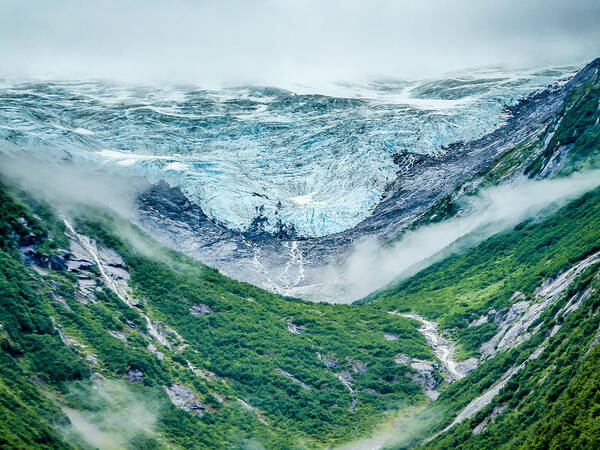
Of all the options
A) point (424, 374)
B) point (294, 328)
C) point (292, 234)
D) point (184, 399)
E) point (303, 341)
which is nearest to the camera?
point (184, 399)

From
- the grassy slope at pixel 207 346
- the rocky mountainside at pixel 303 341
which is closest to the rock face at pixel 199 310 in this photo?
the rocky mountainside at pixel 303 341

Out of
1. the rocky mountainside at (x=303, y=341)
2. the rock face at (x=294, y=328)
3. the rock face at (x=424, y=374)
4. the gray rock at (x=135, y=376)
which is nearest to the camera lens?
the rocky mountainside at (x=303, y=341)

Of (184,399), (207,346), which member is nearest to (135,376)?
(184,399)

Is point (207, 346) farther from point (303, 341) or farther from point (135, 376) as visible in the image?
point (135, 376)

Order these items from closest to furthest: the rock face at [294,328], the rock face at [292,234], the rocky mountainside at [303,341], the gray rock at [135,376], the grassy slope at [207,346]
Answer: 1. the rocky mountainside at [303,341]
2. the grassy slope at [207,346]
3. the gray rock at [135,376]
4. the rock face at [294,328]
5. the rock face at [292,234]

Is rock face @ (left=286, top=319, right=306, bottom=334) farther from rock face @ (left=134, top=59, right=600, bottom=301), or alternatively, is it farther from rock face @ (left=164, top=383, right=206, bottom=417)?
rock face @ (left=134, top=59, right=600, bottom=301)

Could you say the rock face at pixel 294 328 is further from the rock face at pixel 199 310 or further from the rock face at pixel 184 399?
the rock face at pixel 184 399

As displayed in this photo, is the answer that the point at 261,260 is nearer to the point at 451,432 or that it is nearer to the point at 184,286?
the point at 184,286

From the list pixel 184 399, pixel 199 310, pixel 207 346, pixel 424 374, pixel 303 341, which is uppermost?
pixel 199 310

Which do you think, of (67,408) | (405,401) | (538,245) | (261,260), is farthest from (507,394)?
(261,260)

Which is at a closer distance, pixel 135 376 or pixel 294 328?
pixel 135 376

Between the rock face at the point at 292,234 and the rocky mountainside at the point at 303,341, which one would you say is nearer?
the rocky mountainside at the point at 303,341
